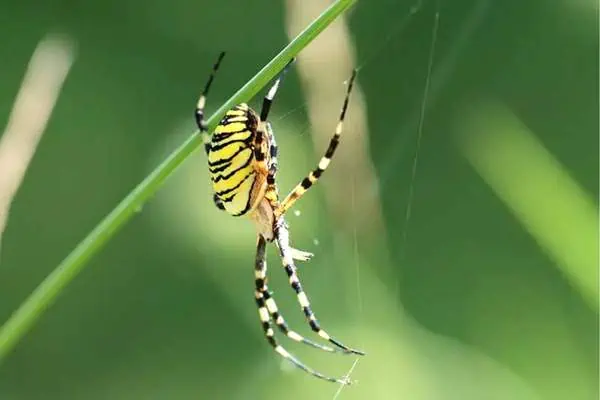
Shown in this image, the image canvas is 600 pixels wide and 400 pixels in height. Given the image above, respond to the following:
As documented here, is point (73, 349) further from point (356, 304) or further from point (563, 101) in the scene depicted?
point (563, 101)

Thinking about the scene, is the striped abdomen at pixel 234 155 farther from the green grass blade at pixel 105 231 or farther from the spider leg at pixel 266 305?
the spider leg at pixel 266 305

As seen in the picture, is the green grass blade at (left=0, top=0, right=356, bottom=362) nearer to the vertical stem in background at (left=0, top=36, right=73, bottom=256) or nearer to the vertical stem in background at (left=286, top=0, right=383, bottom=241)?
the vertical stem in background at (left=0, top=36, right=73, bottom=256)

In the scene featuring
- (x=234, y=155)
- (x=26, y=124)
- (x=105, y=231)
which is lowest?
(x=105, y=231)

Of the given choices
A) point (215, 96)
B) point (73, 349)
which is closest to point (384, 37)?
point (215, 96)

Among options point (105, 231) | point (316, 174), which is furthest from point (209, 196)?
point (105, 231)

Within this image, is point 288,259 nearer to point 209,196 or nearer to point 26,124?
point 26,124
